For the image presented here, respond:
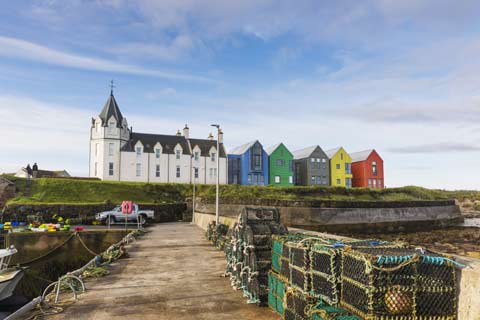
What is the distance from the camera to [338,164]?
A: 2473 inches

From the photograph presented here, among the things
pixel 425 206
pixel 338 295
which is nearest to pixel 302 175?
pixel 425 206

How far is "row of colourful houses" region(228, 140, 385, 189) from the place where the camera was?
57625mm

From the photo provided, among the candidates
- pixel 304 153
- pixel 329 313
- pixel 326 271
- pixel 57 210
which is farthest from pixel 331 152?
pixel 329 313

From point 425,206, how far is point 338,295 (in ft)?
155

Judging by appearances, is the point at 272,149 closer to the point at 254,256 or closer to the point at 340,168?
the point at 340,168

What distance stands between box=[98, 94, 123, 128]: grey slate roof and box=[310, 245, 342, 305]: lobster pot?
52128 millimetres

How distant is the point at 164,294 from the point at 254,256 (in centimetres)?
289

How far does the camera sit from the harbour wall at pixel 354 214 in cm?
3669

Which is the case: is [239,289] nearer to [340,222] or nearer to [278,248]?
[278,248]

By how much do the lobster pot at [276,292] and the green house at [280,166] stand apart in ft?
169

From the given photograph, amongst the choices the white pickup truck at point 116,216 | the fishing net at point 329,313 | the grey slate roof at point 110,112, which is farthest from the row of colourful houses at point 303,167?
the fishing net at point 329,313

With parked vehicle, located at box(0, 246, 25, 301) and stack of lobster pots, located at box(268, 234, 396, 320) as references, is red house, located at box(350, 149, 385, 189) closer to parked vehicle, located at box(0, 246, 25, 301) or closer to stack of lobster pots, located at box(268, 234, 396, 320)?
parked vehicle, located at box(0, 246, 25, 301)

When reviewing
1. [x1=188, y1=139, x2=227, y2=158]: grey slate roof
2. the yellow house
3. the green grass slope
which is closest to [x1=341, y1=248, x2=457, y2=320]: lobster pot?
the green grass slope

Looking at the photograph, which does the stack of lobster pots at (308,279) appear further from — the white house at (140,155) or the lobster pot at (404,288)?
the white house at (140,155)
